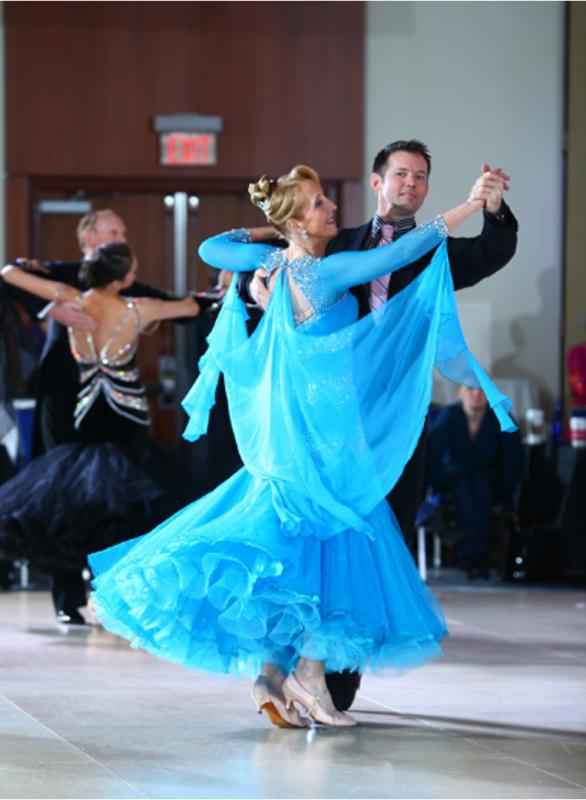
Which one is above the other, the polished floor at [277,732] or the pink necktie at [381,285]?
the pink necktie at [381,285]

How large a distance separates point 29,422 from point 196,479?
187cm

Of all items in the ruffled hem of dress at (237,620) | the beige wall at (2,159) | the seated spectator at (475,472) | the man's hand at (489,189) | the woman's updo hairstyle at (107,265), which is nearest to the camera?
the ruffled hem of dress at (237,620)

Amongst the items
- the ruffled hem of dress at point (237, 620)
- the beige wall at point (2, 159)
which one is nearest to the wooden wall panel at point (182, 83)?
the beige wall at point (2, 159)

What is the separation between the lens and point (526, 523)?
24.8 feet

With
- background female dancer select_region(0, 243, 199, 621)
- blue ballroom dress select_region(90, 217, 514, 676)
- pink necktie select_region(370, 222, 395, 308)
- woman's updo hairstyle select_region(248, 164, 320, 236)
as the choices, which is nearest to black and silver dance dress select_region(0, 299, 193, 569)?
background female dancer select_region(0, 243, 199, 621)

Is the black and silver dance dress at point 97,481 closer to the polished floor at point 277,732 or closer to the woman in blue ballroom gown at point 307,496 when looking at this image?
the polished floor at point 277,732

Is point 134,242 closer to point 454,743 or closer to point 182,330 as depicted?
point 182,330

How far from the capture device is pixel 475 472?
25.0 feet

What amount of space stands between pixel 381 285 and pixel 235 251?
39 cm

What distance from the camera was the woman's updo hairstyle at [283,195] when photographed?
12.0 ft

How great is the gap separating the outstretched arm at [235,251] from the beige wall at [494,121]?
5.18 m

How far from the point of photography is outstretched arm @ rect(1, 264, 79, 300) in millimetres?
5785

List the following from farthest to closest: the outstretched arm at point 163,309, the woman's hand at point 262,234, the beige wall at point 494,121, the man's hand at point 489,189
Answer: the beige wall at point 494,121, the outstretched arm at point 163,309, the woman's hand at point 262,234, the man's hand at point 489,189

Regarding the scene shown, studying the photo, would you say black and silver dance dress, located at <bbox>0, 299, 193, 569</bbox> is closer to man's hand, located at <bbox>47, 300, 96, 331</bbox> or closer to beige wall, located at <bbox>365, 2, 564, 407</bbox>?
man's hand, located at <bbox>47, 300, 96, 331</bbox>
